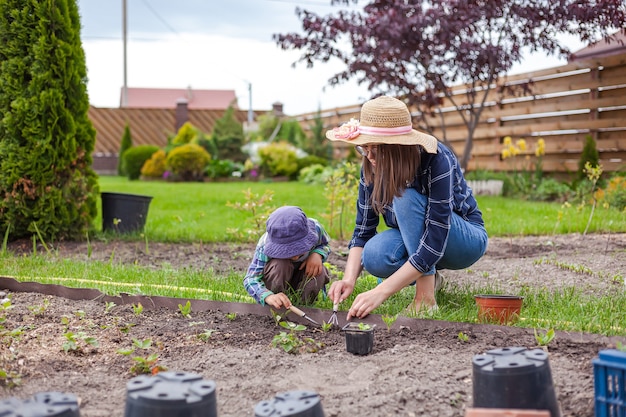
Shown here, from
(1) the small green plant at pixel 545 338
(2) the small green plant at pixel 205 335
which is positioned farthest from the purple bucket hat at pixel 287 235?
(1) the small green plant at pixel 545 338

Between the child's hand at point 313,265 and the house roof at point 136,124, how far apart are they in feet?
62.7

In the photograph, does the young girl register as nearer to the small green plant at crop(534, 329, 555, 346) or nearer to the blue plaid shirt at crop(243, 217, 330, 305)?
the blue plaid shirt at crop(243, 217, 330, 305)

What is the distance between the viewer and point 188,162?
51.4 feet

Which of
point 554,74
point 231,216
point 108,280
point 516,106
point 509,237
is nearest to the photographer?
point 108,280

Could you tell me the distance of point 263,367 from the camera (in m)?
2.46

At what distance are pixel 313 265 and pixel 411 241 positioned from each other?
0.48m

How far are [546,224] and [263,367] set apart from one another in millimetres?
4761

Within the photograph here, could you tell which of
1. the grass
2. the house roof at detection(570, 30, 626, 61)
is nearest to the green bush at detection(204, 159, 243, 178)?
the grass

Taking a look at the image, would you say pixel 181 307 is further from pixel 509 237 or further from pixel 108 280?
pixel 509 237

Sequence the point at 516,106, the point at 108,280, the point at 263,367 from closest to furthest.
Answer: the point at 263,367
the point at 108,280
the point at 516,106

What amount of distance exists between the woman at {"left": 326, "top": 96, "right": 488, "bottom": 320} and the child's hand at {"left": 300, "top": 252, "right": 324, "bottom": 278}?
0.15 m

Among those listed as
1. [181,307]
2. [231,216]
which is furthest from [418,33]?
[181,307]

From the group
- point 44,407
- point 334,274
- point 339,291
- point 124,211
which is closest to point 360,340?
point 339,291

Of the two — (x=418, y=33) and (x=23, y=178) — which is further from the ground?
(x=418, y=33)
